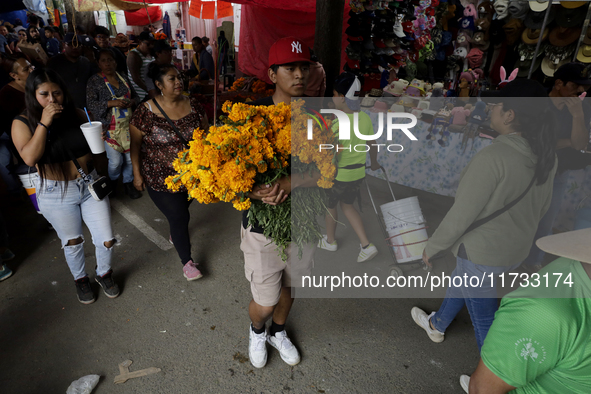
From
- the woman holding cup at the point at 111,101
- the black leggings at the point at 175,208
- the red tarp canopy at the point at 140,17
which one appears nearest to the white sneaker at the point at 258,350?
A: the black leggings at the point at 175,208

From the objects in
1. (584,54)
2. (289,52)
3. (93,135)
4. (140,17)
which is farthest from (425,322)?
(140,17)

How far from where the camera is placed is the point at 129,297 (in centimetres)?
320

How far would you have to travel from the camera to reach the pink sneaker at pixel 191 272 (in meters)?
3.38

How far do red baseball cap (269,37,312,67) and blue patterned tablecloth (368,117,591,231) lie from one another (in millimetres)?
3080

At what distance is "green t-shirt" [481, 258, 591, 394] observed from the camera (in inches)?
42.2

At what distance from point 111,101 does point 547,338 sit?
469 cm

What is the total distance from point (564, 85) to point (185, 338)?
14.3 feet

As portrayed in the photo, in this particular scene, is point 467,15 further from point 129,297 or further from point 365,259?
point 129,297

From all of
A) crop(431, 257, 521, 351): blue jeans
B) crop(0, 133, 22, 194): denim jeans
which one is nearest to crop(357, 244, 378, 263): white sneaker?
crop(431, 257, 521, 351): blue jeans

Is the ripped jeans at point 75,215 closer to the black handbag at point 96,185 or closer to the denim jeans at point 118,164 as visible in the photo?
the black handbag at point 96,185

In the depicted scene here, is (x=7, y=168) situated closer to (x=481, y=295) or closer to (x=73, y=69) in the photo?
(x=73, y=69)

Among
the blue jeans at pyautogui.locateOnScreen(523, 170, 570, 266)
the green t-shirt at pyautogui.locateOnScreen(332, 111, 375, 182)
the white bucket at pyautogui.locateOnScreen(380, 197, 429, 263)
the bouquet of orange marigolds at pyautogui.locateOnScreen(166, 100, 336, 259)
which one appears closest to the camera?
the bouquet of orange marigolds at pyautogui.locateOnScreen(166, 100, 336, 259)

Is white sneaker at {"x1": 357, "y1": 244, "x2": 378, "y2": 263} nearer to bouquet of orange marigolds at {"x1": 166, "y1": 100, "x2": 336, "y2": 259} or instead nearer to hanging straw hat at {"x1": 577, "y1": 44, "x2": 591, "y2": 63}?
bouquet of orange marigolds at {"x1": 166, "y1": 100, "x2": 336, "y2": 259}

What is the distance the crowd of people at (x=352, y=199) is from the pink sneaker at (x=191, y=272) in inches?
0.4
